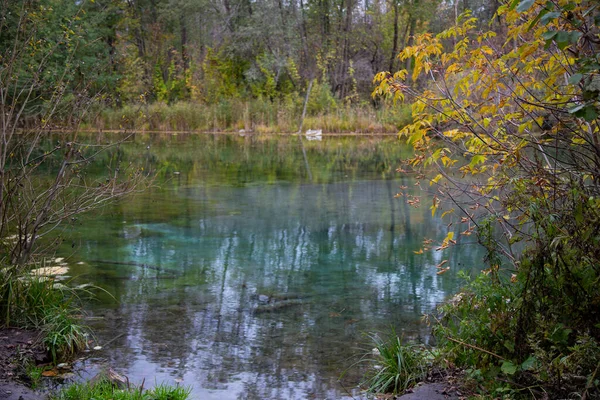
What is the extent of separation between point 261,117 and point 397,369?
27618mm

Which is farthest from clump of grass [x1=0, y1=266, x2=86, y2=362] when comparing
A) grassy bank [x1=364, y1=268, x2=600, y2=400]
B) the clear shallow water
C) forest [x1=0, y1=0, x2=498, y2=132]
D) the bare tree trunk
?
the bare tree trunk

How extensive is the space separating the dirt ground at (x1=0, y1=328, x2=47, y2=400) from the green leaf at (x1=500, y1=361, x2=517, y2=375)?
2.48 metres

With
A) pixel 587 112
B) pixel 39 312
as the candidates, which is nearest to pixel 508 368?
pixel 587 112

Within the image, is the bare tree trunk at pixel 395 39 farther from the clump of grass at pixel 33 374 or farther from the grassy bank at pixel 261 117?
the clump of grass at pixel 33 374

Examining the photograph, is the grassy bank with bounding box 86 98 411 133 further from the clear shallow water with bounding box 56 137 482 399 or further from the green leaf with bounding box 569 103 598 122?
the green leaf with bounding box 569 103 598 122

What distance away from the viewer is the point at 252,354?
188 inches

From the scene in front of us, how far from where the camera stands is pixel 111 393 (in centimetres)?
373

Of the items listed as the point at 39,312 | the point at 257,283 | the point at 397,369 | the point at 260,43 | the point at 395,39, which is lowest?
the point at 257,283

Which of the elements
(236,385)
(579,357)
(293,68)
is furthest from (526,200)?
(293,68)

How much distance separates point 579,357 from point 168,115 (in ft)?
95.6

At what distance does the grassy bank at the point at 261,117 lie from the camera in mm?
29956

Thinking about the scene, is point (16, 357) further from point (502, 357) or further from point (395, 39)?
point (395, 39)

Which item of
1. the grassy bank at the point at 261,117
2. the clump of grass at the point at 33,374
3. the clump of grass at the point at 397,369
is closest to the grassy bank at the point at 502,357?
the clump of grass at the point at 397,369

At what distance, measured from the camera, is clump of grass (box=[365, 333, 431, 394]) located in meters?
3.90
